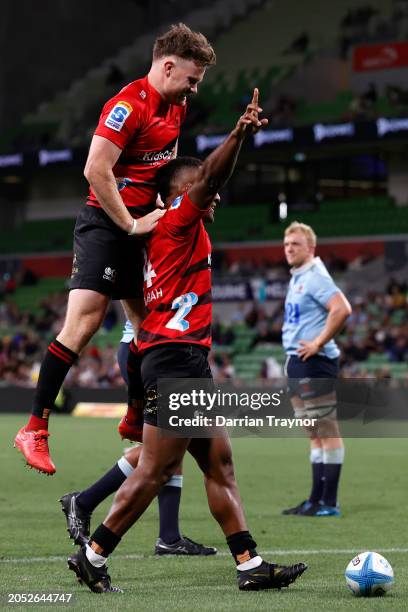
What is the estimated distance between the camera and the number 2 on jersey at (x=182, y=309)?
5.82 meters

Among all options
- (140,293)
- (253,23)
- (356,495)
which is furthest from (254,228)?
(140,293)

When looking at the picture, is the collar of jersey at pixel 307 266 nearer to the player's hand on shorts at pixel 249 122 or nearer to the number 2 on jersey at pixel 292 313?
the number 2 on jersey at pixel 292 313

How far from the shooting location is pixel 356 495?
1144cm

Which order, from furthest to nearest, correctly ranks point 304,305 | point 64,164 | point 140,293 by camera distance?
point 64,164
point 304,305
point 140,293

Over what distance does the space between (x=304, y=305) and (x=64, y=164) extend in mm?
29915

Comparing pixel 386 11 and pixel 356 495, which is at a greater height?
pixel 386 11

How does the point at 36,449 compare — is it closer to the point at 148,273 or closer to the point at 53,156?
the point at 148,273

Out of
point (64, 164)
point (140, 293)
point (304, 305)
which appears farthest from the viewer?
point (64, 164)

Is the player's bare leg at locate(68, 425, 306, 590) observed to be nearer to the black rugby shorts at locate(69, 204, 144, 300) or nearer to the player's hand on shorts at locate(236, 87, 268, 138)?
the black rugby shorts at locate(69, 204, 144, 300)

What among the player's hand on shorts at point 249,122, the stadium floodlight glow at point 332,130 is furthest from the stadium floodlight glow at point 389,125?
the player's hand on shorts at point 249,122

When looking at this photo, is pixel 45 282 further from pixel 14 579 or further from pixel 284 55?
pixel 14 579

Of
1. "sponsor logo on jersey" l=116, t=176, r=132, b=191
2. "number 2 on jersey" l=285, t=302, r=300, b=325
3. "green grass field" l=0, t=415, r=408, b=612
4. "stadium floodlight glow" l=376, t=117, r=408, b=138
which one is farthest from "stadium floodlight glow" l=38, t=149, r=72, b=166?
"sponsor logo on jersey" l=116, t=176, r=132, b=191

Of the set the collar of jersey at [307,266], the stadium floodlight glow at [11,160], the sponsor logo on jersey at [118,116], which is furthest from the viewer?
the stadium floodlight glow at [11,160]

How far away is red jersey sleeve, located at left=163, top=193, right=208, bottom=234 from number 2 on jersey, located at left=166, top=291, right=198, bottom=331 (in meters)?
0.31
